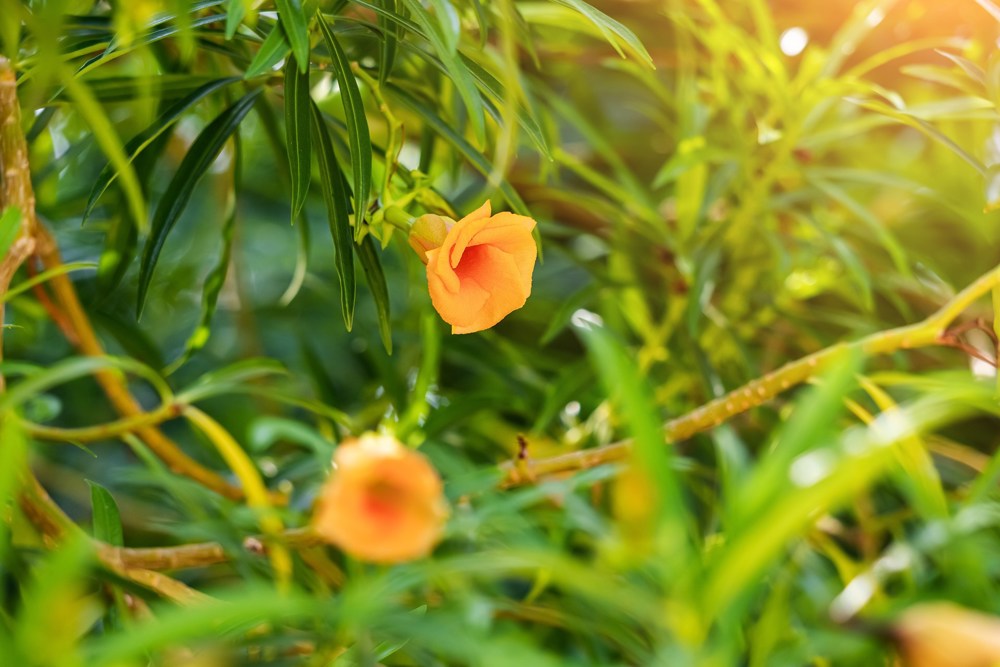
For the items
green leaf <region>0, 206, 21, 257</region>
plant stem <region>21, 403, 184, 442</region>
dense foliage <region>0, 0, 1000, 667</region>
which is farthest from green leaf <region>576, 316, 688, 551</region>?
plant stem <region>21, 403, 184, 442</region>

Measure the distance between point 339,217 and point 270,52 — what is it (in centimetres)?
9

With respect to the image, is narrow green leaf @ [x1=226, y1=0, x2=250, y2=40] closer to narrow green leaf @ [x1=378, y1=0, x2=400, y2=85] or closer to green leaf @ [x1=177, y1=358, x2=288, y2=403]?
narrow green leaf @ [x1=378, y1=0, x2=400, y2=85]

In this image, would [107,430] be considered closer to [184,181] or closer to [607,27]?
[184,181]

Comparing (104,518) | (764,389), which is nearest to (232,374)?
(104,518)

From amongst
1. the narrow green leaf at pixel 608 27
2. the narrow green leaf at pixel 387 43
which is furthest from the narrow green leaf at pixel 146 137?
the narrow green leaf at pixel 608 27

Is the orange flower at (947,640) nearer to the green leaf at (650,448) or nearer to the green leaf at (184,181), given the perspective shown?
the green leaf at (650,448)

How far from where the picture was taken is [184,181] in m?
0.52

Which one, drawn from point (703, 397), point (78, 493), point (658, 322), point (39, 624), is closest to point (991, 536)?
point (703, 397)

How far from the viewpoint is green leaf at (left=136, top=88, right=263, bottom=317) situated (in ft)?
1.67

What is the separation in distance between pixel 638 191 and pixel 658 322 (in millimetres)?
157

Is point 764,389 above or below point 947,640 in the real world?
below

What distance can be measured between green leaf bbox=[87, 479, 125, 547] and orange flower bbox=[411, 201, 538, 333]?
0.22 metres

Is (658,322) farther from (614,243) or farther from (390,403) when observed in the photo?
(390,403)

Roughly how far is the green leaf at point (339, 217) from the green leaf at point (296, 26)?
0.08 m
